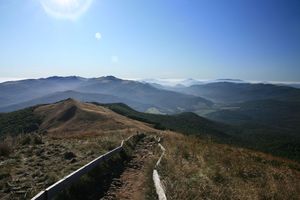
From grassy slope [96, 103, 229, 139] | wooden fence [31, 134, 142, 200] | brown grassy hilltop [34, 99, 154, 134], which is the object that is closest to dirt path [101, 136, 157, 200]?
wooden fence [31, 134, 142, 200]

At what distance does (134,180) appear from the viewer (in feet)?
37.6

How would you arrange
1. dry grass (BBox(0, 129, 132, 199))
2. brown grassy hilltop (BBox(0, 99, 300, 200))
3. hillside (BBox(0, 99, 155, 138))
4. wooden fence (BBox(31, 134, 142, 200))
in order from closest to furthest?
wooden fence (BBox(31, 134, 142, 200)) → dry grass (BBox(0, 129, 132, 199)) → brown grassy hilltop (BBox(0, 99, 300, 200)) → hillside (BBox(0, 99, 155, 138))

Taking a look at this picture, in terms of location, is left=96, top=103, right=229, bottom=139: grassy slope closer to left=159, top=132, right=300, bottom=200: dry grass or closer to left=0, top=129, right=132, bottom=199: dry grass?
left=0, top=129, right=132, bottom=199: dry grass

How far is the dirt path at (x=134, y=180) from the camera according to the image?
958cm

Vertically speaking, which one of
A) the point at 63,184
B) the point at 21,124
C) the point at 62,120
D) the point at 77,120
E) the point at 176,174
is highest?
the point at 63,184

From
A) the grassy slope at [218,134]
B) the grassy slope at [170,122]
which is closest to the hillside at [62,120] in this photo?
the grassy slope at [218,134]

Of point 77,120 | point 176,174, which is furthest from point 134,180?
point 77,120

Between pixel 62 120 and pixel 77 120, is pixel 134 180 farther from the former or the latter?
pixel 62 120

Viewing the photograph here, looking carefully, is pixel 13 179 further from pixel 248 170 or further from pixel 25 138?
pixel 248 170

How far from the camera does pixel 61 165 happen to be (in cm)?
1171

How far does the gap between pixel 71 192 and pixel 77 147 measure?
7781 mm

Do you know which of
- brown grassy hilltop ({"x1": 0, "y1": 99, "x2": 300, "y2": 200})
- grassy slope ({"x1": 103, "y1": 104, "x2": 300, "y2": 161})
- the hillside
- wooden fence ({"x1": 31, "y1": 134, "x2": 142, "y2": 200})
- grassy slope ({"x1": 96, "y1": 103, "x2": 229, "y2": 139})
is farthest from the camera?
grassy slope ({"x1": 96, "y1": 103, "x2": 229, "y2": 139})

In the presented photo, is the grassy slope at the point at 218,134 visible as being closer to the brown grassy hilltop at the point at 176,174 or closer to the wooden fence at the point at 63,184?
the brown grassy hilltop at the point at 176,174

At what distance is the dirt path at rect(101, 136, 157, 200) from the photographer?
9580 millimetres
